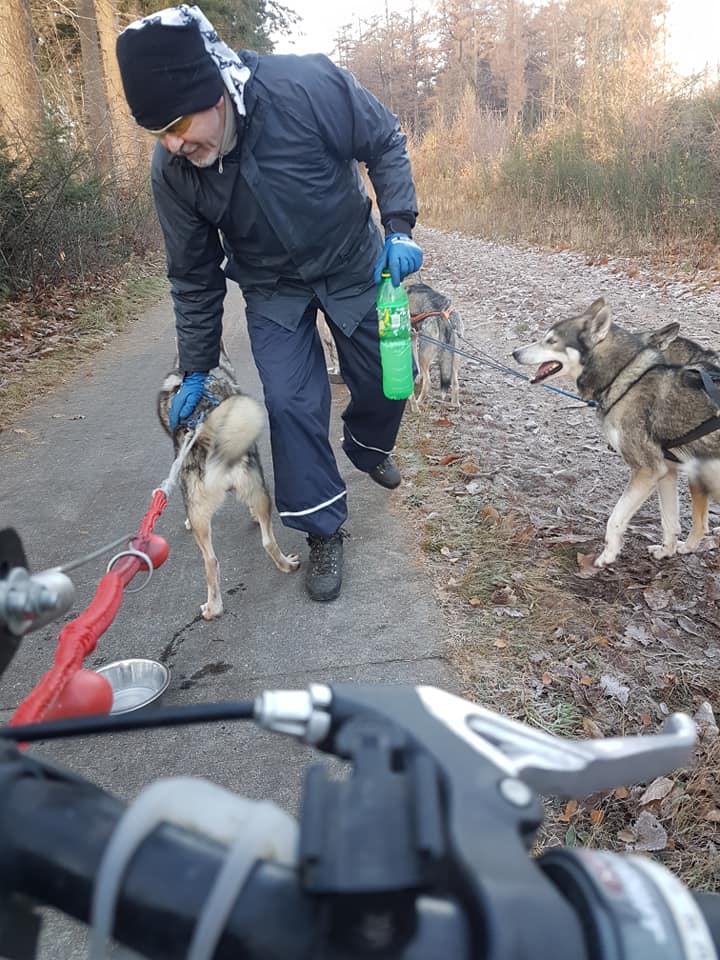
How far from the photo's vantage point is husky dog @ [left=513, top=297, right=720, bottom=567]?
3.51 m

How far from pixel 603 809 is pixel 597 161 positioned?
16.4 meters

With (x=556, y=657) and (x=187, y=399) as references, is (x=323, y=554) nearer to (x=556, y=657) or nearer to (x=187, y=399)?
(x=187, y=399)

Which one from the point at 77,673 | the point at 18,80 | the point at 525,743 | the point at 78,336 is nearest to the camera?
the point at 525,743

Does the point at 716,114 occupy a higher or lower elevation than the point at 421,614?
higher

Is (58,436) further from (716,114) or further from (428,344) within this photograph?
(716,114)

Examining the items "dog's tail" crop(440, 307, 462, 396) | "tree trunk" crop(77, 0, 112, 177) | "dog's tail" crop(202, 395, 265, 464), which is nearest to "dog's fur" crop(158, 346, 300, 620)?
"dog's tail" crop(202, 395, 265, 464)

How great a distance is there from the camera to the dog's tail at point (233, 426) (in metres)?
3.12

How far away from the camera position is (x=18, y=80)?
9883mm

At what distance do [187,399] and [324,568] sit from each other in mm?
1133

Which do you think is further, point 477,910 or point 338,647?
point 338,647

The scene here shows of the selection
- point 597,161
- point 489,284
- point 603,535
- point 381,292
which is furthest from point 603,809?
point 597,161

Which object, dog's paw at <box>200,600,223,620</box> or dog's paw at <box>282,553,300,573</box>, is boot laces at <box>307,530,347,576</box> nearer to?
dog's paw at <box>282,553,300,573</box>

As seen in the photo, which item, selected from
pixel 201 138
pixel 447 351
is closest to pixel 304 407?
pixel 201 138

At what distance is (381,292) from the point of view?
11.5ft
